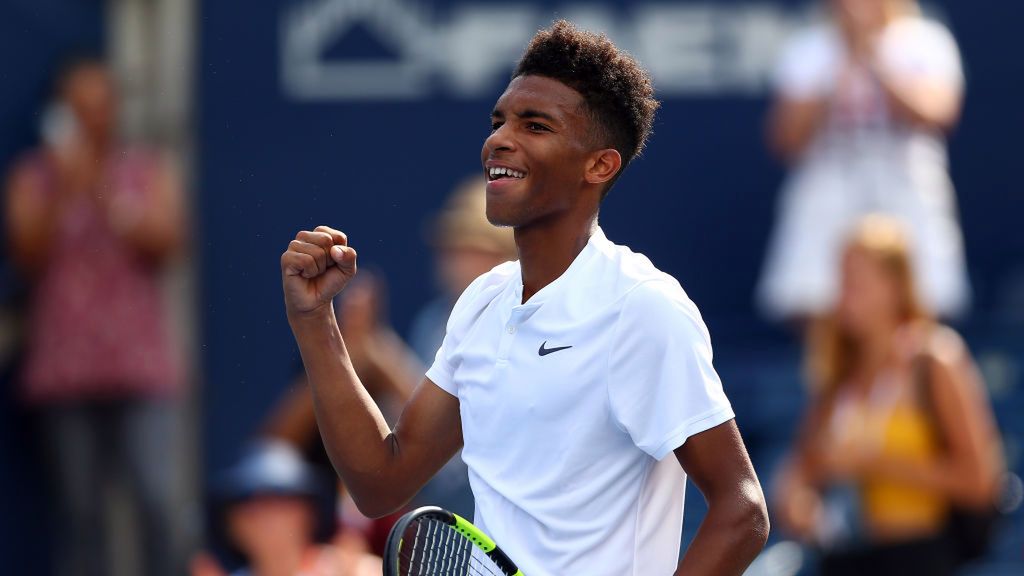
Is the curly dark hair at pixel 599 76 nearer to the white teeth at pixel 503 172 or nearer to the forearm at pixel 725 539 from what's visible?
the white teeth at pixel 503 172

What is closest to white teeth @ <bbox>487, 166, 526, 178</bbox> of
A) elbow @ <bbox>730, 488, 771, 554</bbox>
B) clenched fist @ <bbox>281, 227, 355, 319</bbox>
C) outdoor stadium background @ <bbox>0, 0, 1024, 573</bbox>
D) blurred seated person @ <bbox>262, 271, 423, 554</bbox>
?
clenched fist @ <bbox>281, 227, 355, 319</bbox>

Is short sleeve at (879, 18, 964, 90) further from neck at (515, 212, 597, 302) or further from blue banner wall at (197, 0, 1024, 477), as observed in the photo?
neck at (515, 212, 597, 302)

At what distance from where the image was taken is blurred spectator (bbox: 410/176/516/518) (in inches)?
234

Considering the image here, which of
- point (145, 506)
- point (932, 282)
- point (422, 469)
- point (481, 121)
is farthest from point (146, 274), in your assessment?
point (422, 469)

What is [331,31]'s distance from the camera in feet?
25.0

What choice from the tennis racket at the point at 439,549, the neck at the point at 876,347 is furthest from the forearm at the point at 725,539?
the neck at the point at 876,347

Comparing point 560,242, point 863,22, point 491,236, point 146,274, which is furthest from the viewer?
point 146,274

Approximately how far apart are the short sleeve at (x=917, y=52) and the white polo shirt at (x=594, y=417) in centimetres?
409

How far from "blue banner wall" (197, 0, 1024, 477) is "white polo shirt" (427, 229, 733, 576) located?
4.53m

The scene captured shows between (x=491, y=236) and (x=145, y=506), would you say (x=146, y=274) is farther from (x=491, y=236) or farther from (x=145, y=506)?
(x=491, y=236)

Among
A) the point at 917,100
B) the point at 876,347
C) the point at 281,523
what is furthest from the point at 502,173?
the point at 917,100

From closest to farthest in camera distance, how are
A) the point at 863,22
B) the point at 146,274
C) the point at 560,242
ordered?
the point at 560,242 < the point at 863,22 < the point at 146,274

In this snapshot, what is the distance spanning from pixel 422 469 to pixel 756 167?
4.73 meters

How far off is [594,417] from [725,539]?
279 millimetres
